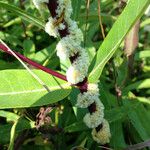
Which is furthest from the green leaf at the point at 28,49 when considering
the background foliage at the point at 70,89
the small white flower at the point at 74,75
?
the small white flower at the point at 74,75

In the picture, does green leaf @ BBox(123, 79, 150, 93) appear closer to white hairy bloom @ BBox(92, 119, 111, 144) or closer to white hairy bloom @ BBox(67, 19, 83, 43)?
white hairy bloom @ BBox(92, 119, 111, 144)

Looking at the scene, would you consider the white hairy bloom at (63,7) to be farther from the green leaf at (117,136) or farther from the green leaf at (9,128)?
the green leaf at (117,136)

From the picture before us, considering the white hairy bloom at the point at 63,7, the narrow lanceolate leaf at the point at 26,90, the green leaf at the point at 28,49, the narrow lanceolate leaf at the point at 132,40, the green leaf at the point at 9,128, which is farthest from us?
the green leaf at the point at 28,49

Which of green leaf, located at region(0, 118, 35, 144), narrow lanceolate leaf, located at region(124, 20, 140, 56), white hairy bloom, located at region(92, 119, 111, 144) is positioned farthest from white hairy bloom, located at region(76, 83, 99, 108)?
narrow lanceolate leaf, located at region(124, 20, 140, 56)

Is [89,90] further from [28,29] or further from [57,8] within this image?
[28,29]

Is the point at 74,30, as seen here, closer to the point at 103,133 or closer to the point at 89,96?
the point at 89,96

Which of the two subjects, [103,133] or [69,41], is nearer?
[69,41]

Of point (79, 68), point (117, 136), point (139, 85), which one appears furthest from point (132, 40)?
point (79, 68)

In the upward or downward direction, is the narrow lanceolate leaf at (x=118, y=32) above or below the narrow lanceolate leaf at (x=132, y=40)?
below
